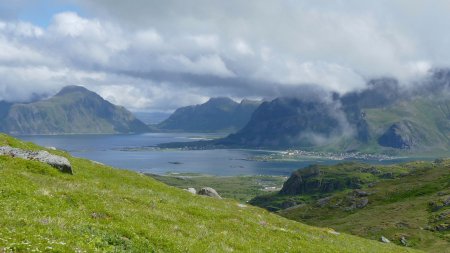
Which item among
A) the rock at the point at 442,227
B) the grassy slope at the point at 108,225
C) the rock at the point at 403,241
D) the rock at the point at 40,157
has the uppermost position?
the rock at the point at 40,157

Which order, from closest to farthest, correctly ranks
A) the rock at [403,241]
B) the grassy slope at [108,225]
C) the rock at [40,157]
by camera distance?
the grassy slope at [108,225], the rock at [40,157], the rock at [403,241]

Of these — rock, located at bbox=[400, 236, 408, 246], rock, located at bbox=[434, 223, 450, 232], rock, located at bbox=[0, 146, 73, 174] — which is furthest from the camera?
rock, located at bbox=[434, 223, 450, 232]

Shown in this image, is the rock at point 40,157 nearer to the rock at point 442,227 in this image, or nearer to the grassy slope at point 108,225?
the grassy slope at point 108,225

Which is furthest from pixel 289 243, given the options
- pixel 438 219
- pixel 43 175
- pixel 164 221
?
pixel 438 219

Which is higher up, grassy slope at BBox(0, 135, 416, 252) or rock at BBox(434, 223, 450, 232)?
grassy slope at BBox(0, 135, 416, 252)

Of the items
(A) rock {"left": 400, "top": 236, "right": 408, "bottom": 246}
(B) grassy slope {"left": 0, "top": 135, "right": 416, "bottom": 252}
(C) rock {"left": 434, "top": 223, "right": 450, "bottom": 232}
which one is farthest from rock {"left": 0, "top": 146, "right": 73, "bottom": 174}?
(C) rock {"left": 434, "top": 223, "right": 450, "bottom": 232}

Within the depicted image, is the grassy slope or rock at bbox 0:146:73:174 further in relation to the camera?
rock at bbox 0:146:73:174

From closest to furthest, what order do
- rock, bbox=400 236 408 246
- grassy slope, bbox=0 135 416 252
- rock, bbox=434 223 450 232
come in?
grassy slope, bbox=0 135 416 252, rock, bbox=400 236 408 246, rock, bbox=434 223 450 232

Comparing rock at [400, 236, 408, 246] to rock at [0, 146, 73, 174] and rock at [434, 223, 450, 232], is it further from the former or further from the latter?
rock at [0, 146, 73, 174]

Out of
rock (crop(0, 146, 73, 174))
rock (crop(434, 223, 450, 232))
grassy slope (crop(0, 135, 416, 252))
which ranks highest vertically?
rock (crop(0, 146, 73, 174))

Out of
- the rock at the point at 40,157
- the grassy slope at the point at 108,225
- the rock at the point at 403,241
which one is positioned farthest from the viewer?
the rock at the point at 403,241

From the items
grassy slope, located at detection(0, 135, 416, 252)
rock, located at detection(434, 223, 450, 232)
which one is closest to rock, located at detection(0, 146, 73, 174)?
grassy slope, located at detection(0, 135, 416, 252)

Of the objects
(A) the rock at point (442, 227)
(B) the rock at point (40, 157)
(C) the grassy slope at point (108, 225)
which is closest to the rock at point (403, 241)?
(A) the rock at point (442, 227)

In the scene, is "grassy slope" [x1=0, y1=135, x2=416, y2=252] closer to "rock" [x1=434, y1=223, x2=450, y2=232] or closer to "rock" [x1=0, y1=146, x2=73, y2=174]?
"rock" [x1=0, y1=146, x2=73, y2=174]
